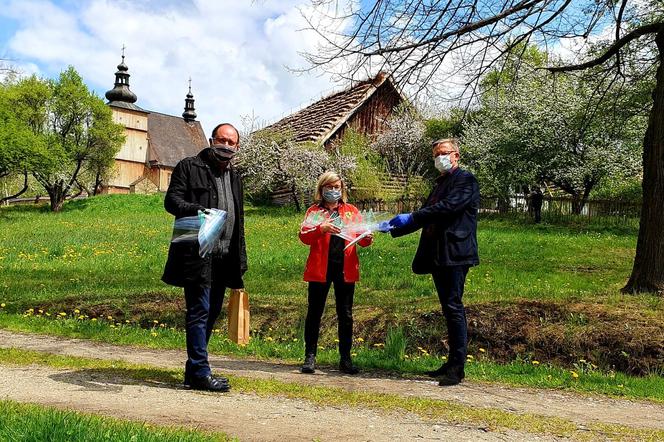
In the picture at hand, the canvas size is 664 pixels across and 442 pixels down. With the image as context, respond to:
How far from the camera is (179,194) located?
18.5 ft

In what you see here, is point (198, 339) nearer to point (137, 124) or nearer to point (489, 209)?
point (489, 209)

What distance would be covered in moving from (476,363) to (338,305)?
192 cm

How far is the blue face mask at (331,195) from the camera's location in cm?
657

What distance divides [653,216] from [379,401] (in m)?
6.38

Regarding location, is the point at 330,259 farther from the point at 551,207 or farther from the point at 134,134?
the point at 134,134

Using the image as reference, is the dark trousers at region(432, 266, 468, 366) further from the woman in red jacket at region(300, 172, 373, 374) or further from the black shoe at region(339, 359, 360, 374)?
the black shoe at region(339, 359, 360, 374)

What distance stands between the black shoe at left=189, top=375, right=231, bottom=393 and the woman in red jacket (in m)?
1.30

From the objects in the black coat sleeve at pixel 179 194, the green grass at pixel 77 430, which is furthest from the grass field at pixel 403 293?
the green grass at pixel 77 430

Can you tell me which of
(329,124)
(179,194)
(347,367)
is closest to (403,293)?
(347,367)

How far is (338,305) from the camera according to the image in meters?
6.69

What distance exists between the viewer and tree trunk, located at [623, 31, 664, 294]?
9570mm

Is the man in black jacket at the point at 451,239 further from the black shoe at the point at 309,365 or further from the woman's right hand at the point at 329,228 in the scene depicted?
the black shoe at the point at 309,365

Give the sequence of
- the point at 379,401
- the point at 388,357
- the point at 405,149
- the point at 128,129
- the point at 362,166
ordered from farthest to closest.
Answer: the point at 128,129 → the point at 405,149 → the point at 362,166 → the point at 388,357 → the point at 379,401

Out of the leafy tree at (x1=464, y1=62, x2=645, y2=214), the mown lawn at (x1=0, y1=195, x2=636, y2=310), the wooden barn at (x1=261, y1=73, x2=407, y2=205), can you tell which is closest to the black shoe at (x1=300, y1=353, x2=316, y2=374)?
the mown lawn at (x1=0, y1=195, x2=636, y2=310)
